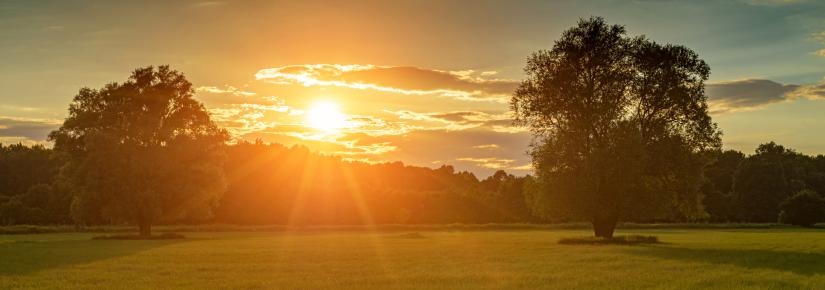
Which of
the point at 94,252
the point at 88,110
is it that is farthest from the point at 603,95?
the point at 88,110

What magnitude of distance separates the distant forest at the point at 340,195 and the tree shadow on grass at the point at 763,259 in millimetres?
65848

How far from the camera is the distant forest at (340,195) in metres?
122

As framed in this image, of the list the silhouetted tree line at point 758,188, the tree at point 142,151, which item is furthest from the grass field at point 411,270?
the silhouetted tree line at point 758,188

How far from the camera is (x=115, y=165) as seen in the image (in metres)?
68.2

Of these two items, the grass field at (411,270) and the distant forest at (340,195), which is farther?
the distant forest at (340,195)

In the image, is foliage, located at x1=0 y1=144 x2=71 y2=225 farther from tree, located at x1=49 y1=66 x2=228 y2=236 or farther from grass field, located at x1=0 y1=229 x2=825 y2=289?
grass field, located at x1=0 y1=229 x2=825 y2=289

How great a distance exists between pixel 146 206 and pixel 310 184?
67736mm

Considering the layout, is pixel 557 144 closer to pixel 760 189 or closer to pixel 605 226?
pixel 605 226

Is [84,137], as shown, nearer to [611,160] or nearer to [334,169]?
[611,160]

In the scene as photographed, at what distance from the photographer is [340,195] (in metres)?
131

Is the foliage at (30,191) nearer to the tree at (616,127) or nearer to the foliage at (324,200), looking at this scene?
the foliage at (324,200)

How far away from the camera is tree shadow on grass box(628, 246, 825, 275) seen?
111 ft

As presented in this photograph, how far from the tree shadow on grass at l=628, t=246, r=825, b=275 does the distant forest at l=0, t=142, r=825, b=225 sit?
2592 inches

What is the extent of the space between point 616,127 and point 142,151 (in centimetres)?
4454
